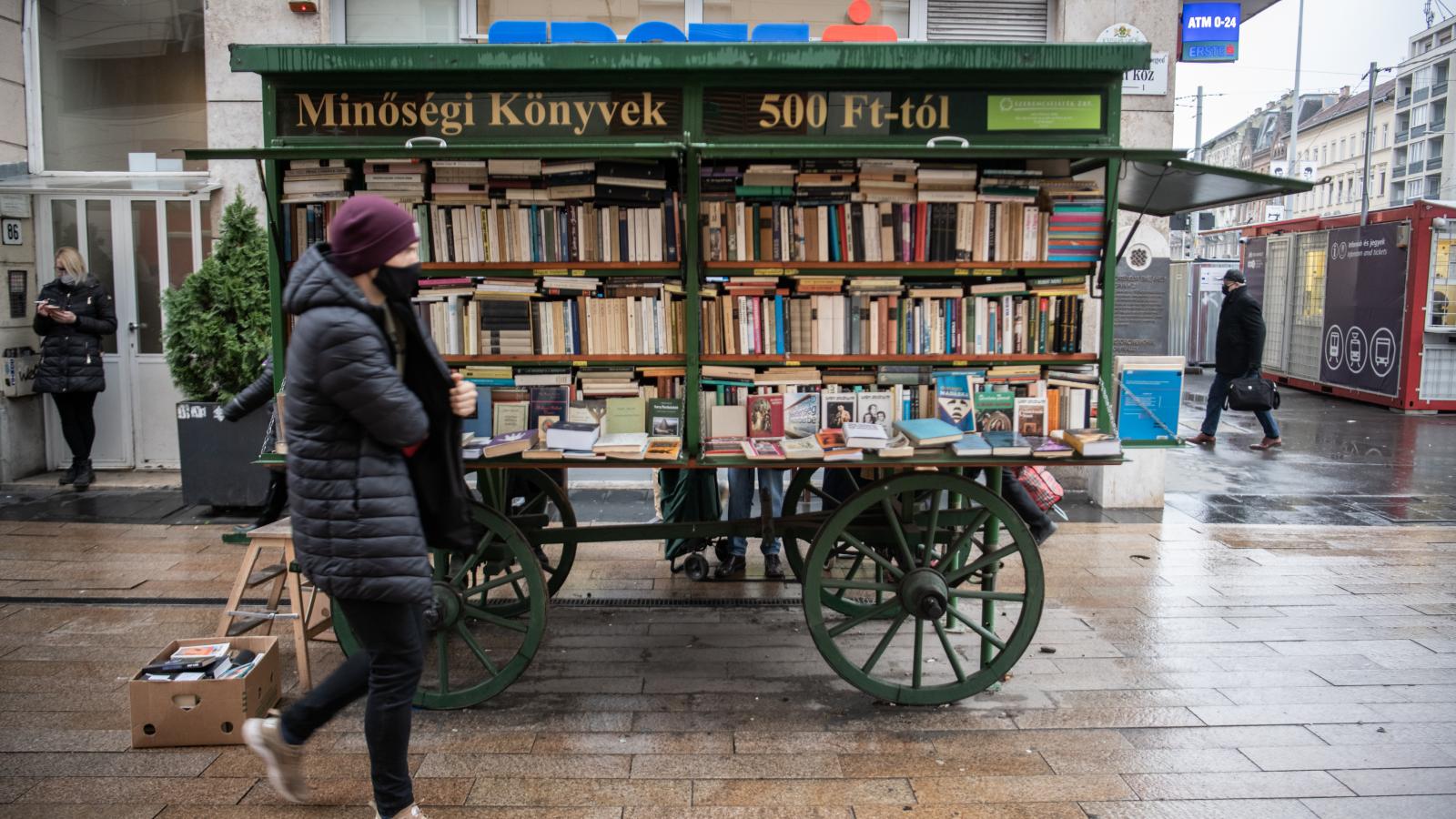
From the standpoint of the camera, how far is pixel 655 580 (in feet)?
20.8

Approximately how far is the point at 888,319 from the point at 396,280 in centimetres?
223

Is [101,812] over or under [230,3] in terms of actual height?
under

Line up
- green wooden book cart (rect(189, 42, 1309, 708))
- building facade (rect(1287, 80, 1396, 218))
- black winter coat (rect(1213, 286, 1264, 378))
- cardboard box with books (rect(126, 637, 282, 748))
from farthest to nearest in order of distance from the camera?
1. building facade (rect(1287, 80, 1396, 218))
2. black winter coat (rect(1213, 286, 1264, 378))
3. green wooden book cart (rect(189, 42, 1309, 708))
4. cardboard box with books (rect(126, 637, 282, 748))

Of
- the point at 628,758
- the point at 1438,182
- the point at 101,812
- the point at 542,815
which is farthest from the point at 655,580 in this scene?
the point at 1438,182

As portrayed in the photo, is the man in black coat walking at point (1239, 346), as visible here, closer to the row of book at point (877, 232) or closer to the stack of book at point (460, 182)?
the row of book at point (877, 232)

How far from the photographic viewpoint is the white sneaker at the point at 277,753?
335 cm

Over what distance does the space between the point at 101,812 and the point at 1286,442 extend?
39.2ft

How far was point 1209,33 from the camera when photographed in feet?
27.5

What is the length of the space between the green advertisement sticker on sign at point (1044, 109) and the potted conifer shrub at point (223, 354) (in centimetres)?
547

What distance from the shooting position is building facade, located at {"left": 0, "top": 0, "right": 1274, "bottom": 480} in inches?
330

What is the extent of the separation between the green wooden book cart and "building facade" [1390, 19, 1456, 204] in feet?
217

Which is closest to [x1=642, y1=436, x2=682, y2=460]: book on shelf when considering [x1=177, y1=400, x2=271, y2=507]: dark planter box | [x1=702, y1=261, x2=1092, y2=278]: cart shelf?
[x1=702, y1=261, x2=1092, y2=278]: cart shelf

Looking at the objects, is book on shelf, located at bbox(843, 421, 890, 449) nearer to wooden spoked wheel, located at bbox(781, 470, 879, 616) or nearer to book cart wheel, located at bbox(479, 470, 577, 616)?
wooden spoked wheel, located at bbox(781, 470, 879, 616)

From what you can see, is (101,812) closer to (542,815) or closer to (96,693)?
(96,693)
